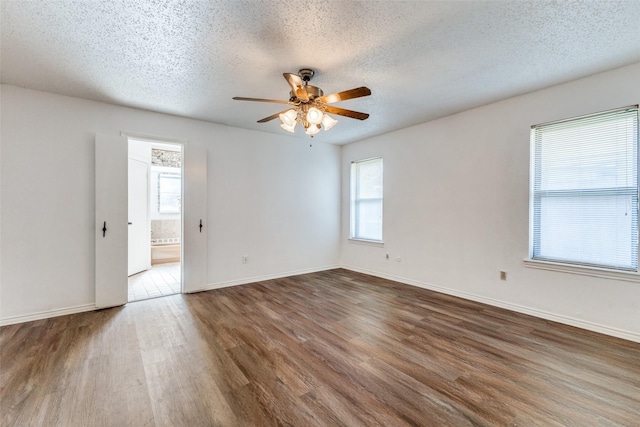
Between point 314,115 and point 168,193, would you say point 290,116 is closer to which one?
point 314,115

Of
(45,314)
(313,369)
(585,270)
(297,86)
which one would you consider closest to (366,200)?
(585,270)

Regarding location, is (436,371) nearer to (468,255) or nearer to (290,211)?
(468,255)

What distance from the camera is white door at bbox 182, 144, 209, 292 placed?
399 cm

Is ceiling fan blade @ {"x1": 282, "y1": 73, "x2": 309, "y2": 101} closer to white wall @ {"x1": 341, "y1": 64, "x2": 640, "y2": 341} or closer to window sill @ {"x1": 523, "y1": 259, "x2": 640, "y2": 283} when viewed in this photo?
white wall @ {"x1": 341, "y1": 64, "x2": 640, "y2": 341}

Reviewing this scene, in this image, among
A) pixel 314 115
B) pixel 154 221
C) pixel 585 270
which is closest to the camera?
pixel 314 115

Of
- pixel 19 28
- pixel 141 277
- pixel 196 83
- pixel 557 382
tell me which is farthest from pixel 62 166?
pixel 557 382

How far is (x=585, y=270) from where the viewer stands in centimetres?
280

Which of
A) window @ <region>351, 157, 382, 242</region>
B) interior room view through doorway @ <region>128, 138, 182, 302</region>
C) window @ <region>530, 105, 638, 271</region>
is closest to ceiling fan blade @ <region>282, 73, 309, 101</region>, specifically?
interior room view through doorway @ <region>128, 138, 182, 302</region>

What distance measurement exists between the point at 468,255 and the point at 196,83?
158 inches

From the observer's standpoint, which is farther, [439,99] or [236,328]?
[439,99]

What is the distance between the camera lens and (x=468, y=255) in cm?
376

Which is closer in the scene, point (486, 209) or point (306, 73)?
point (306, 73)

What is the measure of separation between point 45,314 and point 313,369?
3.26 m

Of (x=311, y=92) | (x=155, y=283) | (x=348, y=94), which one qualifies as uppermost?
(x=311, y=92)
